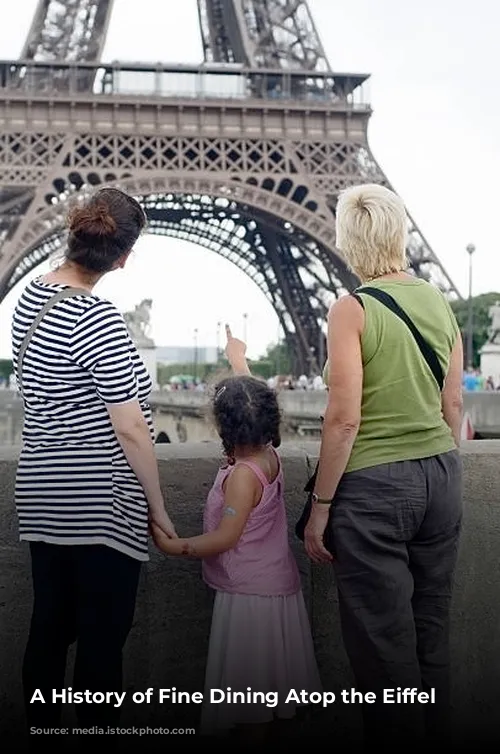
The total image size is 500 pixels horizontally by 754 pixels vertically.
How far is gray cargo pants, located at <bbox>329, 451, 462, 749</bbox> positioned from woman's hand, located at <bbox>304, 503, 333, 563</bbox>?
27 millimetres

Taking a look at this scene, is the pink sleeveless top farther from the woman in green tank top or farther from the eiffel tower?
the eiffel tower

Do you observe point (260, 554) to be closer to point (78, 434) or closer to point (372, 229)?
point (78, 434)

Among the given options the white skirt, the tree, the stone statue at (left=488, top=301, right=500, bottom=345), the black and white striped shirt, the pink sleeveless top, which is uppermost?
the tree

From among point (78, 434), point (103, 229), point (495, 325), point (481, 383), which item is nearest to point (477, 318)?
point (495, 325)

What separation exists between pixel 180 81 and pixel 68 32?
4707mm

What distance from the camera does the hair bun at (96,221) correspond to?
3.02 metres

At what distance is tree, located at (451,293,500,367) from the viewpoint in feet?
165

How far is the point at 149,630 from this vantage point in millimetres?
3600

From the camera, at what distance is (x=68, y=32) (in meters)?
37.5

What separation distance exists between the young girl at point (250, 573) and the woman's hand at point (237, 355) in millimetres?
276

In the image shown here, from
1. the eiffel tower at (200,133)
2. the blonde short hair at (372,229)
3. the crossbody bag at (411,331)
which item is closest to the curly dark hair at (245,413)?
the crossbody bag at (411,331)

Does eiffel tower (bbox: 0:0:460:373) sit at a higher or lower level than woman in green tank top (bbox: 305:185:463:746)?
higher

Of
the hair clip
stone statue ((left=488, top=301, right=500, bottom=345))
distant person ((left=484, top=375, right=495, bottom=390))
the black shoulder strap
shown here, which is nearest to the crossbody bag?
the black shoulder strap

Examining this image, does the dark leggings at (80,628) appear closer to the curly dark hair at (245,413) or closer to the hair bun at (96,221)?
the curly dark hair at (245,413)
